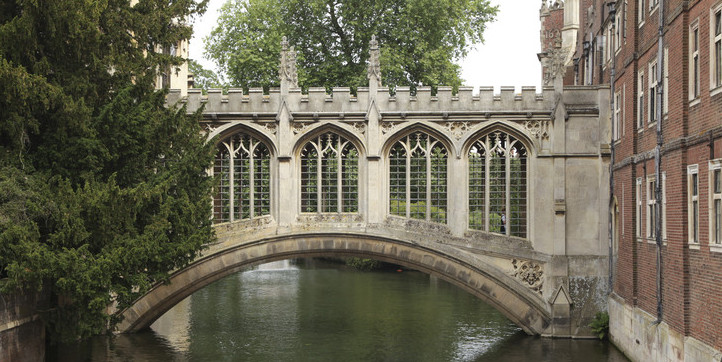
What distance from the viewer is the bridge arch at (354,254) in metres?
17.6

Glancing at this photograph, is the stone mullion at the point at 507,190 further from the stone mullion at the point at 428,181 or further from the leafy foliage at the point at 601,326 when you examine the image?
the leafy foliage at the point at 601,326

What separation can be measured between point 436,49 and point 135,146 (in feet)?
51.6

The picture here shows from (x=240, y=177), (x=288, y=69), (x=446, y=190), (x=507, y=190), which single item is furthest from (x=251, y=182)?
(x=507, y=190)

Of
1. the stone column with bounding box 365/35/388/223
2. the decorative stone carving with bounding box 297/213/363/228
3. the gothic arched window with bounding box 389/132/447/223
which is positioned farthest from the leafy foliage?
the decorative stone carving with bounding box 297/213/363/228

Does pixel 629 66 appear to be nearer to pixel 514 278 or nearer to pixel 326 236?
pixel 514 278

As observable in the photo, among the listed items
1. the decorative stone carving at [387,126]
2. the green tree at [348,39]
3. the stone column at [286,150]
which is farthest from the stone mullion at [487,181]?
the green tree at [348,39]

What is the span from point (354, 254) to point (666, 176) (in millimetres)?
7223

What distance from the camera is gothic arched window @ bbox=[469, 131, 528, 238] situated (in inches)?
702

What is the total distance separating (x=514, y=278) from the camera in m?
17.5

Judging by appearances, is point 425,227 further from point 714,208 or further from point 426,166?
point 714,208

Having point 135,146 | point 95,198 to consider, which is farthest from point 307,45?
point 95,198

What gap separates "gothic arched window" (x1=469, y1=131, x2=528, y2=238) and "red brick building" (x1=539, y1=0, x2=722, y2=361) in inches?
69.8

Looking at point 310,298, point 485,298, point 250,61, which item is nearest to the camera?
point 485,298

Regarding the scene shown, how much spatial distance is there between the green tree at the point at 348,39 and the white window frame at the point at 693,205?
1490 centimetres
